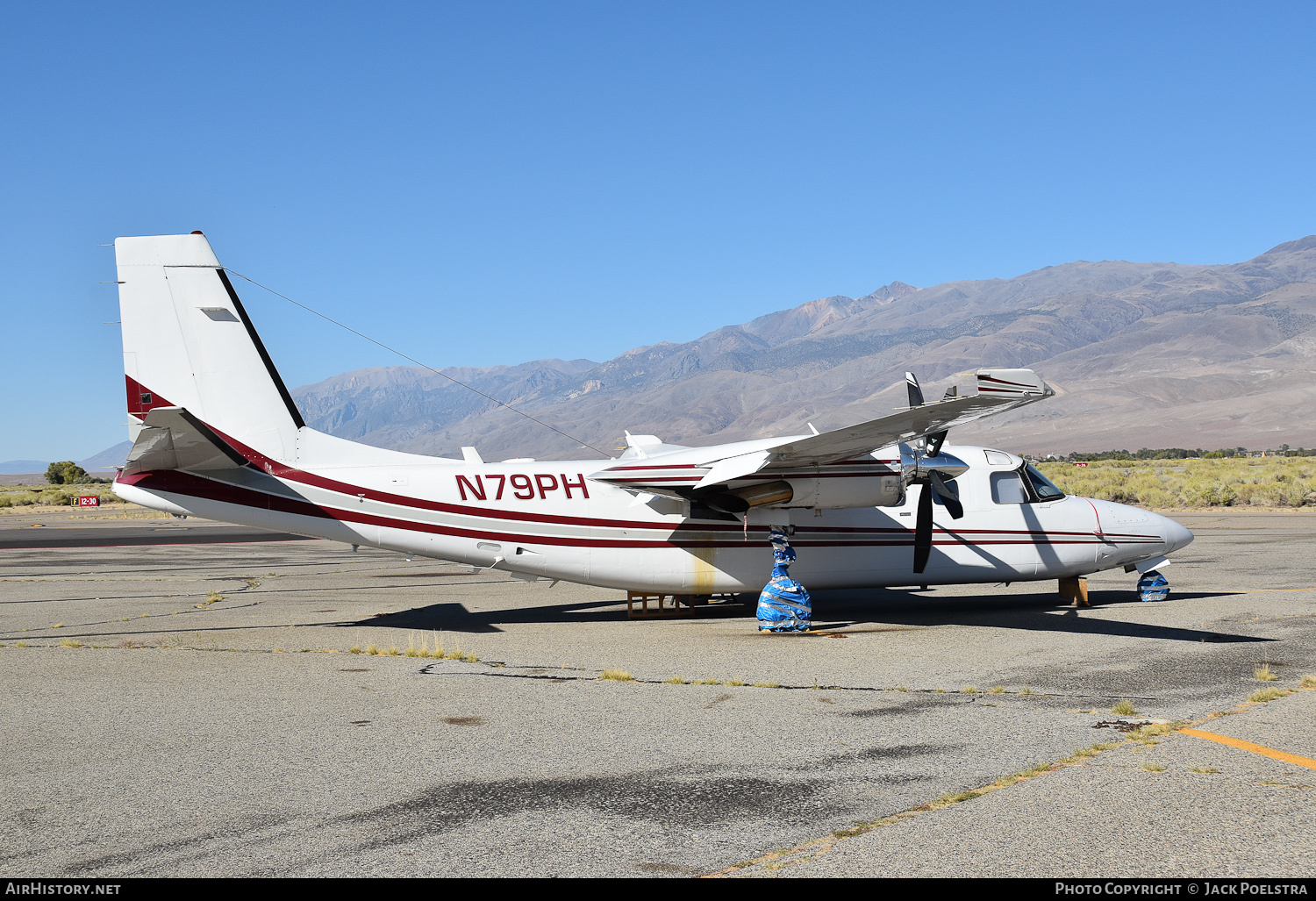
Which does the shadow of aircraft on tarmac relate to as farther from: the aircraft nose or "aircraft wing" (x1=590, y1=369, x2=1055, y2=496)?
"aircraft wing" (x1=590, y1=369, x2=1055, y2=496)

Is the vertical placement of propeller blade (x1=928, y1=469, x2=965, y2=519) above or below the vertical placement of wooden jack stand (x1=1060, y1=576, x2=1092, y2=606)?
above

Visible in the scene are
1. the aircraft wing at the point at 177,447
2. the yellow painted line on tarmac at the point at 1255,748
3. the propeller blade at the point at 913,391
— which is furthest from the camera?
the propeller blade at the point at 913,391

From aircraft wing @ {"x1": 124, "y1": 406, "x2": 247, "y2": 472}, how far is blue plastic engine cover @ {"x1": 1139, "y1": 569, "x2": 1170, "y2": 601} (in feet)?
56.6

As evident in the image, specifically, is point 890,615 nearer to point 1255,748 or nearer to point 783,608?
point 783,608

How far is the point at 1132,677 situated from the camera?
447 inches

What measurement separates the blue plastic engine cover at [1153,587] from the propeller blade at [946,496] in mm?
4680

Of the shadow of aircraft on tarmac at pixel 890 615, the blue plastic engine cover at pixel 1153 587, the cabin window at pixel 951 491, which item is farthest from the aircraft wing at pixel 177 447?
the blue plastic engine cover at pixel 1153 587

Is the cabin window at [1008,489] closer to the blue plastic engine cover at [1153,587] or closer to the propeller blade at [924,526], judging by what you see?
the propeller blade at [924,526]

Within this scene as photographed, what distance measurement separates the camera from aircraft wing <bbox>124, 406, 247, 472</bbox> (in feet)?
46.5

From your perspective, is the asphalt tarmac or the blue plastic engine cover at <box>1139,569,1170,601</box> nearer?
the asphalt tarmac

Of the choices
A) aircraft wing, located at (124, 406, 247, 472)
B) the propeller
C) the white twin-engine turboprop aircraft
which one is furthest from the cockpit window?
aircraft wing, located at (124, 406, 247, 472)

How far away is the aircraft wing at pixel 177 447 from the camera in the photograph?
14180 mm
